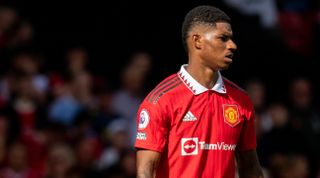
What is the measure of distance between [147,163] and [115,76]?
6462 millimetres

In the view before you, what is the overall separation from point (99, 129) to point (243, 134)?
16.0ft

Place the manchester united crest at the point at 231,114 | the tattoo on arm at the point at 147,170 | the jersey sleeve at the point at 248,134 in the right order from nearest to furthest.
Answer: the tattoo on arm at the point at 147,170 < the manchester united crest at the point at 231,114 < the jersey sleeve at the point at 248,134

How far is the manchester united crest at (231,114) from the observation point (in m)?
6.67

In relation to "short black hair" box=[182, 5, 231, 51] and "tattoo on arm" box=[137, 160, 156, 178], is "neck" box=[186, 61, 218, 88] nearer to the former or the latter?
"short black hair" box=[182, 5, 231, 51]

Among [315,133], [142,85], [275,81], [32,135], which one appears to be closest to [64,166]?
[32,135]

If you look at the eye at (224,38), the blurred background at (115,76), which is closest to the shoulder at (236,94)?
the eye at (224,38)

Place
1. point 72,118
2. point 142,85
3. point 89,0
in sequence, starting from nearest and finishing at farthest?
point 72,118 < point 142,85 < point 89,0

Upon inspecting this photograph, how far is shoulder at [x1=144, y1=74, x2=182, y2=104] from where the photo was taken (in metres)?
6.57

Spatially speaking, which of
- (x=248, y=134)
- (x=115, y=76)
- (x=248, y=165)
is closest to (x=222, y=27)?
(x=248, y=134)

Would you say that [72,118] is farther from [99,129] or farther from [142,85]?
[142,85]

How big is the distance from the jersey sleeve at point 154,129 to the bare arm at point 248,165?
644 mm

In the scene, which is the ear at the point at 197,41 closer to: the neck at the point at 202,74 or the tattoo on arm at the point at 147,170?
the neck at the point at 202,74

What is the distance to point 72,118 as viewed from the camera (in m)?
11.4

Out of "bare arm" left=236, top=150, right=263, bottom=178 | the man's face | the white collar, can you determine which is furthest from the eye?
"bare arm" left=236, top=150, right=263, bottom=178
